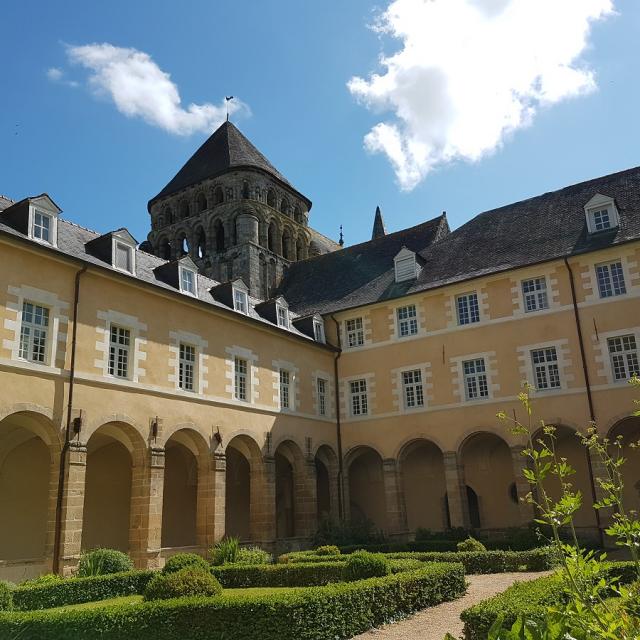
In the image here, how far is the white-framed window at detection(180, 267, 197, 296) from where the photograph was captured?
65.6 feet

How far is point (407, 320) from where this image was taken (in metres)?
24.1

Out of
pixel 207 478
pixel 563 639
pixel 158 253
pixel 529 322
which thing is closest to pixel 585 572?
pixel 563 639

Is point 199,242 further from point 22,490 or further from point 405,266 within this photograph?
point 22,490

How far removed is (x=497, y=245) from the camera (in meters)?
24.0

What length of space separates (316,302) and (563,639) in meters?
24.8

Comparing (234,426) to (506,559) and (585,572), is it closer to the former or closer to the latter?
(506,559)

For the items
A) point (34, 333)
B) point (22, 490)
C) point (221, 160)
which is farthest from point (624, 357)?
point (221, 160)

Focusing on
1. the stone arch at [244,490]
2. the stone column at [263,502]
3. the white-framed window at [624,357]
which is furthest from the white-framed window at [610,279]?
the stone arch at [244,490]

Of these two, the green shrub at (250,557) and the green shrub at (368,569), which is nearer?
the green shrub at (368,569)

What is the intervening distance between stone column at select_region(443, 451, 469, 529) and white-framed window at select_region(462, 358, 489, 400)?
6.83 feet

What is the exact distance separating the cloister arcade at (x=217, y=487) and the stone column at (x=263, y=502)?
0.03 metres

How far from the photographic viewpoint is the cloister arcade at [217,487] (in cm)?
1639

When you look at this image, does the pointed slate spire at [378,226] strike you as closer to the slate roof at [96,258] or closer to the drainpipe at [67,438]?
the slate roof at [96,258]

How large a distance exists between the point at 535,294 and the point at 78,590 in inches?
631
